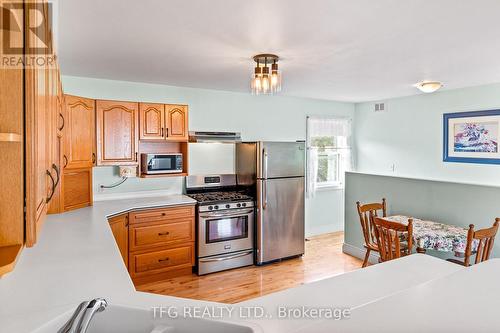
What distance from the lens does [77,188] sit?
3490mm

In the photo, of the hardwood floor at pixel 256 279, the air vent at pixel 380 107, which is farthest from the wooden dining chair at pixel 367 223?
the air vent at pixel 380 107

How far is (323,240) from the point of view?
5445 millimetres

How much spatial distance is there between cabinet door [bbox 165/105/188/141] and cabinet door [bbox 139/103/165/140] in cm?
7

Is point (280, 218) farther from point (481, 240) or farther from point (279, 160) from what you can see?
point (481, 240)

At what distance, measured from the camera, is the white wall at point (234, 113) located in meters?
3.97

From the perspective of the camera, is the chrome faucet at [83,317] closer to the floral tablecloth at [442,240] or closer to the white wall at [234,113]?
the floral tablecloth at [442,240]

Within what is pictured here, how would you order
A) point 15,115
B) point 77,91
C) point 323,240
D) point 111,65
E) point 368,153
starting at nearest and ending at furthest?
point 15,115
point 111,65
point 77,91
point 323,240
point 368,153

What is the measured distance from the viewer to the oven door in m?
3.97

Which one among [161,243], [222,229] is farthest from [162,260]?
[222,229]

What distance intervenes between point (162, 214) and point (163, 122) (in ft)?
3.74

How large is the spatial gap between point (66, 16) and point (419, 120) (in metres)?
4.91

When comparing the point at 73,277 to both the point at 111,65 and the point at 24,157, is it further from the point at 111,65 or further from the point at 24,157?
the point at 111,65

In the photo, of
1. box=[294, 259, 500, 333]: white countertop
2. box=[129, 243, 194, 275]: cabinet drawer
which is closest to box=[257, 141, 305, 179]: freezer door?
box=[129, 243, 194, 275]: cabinet drawer

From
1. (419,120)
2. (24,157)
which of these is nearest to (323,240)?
(419,120)
